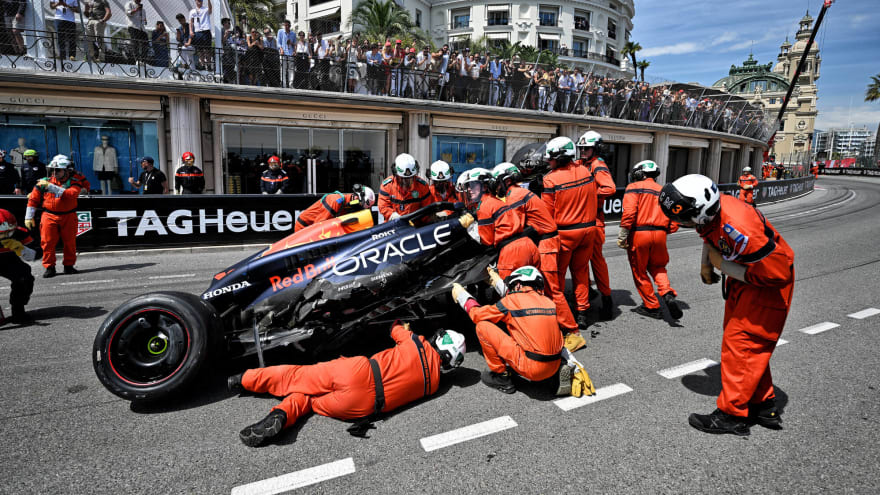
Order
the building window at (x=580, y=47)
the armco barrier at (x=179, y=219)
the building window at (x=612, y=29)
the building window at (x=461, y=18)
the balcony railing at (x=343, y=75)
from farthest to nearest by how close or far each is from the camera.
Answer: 1. the building window at (x=612, y=29)
2. the building window at (x=580, y=47)
3. the building window at (x=461, y=18)
4. the balcony railing at (x=343, y=75)
5. the armco barrier at (x=179, y=219)

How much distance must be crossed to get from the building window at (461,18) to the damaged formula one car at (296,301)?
5471 cm

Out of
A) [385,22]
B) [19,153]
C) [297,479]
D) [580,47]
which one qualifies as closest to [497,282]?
[297,479]

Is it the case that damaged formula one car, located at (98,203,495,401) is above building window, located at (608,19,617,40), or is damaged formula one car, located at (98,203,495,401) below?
below

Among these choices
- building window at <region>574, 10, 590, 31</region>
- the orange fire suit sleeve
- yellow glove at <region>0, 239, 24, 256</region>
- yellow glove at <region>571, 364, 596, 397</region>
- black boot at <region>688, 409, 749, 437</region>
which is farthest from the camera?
building window at <region>574, 10, 590, 31</region>

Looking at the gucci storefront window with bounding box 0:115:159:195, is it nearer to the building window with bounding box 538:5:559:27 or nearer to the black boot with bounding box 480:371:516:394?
the black boot with bounding box 480:371:516:394

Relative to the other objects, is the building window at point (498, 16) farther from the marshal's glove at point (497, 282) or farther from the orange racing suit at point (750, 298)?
the orange racing suit at point (750, 298)

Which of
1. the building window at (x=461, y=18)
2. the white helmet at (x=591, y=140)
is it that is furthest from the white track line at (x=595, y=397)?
the building window at (x=461, y=18)

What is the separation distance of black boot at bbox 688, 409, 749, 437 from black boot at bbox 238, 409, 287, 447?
8.68ft

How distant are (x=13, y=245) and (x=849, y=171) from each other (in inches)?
2912

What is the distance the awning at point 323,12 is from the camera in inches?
1807

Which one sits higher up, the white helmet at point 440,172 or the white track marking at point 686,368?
the white helmet at point 440,172

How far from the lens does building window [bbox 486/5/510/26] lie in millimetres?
53062

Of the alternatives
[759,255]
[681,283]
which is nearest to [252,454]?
[759,255]

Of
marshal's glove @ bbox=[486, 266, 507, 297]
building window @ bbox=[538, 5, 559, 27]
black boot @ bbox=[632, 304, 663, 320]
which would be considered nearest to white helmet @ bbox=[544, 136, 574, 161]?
marshal's glove @ bbox=[486, 266, 507, 297]
